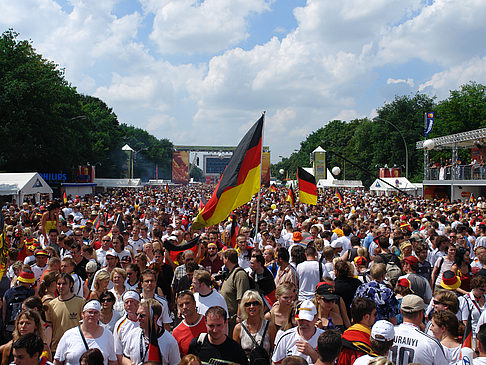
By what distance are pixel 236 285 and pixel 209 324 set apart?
6.91 ft

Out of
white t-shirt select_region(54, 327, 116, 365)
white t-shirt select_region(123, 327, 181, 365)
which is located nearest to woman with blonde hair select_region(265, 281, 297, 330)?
white t-shirt select_region(123, 327, 181, 365)

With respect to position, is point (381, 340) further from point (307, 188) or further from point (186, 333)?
point (307, 188)

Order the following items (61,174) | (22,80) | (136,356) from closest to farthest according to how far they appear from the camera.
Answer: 1. (136,356)
2. (22,80)
3. (61,174)

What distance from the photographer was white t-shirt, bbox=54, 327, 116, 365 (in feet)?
13.9

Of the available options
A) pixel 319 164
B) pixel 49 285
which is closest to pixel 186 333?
pixel 49 285

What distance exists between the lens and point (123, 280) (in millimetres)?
5934

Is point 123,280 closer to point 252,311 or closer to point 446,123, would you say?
point 252,311

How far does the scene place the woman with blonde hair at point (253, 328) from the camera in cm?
443

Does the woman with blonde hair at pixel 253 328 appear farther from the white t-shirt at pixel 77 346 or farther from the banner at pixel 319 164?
the banner at pixel 319 164

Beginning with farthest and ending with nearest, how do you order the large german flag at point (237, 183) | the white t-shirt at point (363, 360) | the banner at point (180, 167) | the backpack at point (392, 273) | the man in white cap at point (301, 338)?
the banner at point (180, 167), the large german flag at point (237, 183), the backpack at point (392, 273), the man in white cap at point (301, 338), the white t-shirt at point (363, 360)

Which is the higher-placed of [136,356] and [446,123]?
[446,123]

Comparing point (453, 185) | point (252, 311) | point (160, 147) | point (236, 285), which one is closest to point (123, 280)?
point (236, 285)

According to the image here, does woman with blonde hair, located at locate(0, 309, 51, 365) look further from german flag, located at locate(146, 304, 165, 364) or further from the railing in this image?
the railing

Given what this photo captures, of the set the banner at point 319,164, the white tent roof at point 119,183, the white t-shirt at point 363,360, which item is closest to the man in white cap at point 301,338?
the white t-shirt at point 363,360
